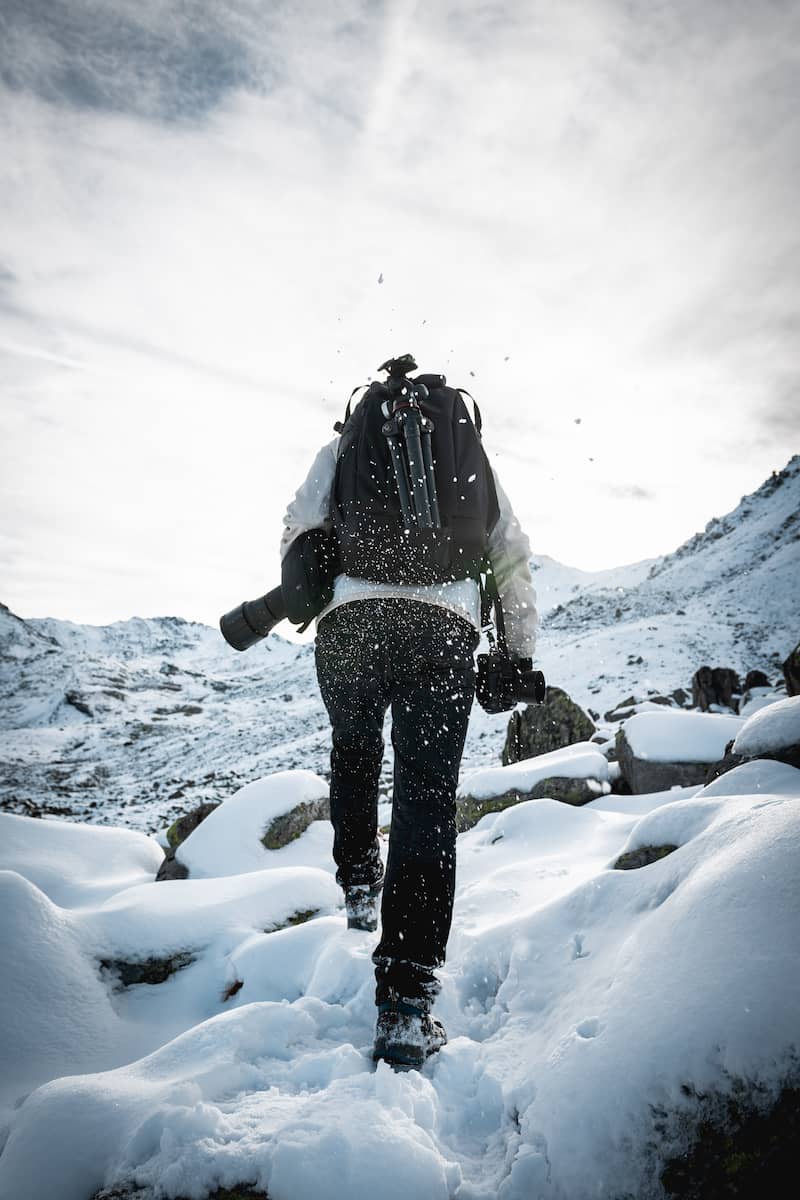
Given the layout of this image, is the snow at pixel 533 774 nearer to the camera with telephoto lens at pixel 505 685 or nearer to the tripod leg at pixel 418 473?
the camera with telephoto lens at pixel 505 685

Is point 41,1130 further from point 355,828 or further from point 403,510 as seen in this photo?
point 403,510

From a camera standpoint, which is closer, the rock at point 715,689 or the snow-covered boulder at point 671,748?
the snow-covered boulder at point 671,748

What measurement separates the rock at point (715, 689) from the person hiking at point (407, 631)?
13.8 meters

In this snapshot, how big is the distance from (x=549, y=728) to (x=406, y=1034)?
8497 mm

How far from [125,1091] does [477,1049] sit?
1042 millimetres

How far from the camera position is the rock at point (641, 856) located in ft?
8.22

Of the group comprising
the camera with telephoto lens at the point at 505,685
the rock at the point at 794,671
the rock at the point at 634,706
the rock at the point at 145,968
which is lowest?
the rock at the point at 634,706

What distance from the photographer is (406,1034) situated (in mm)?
1681

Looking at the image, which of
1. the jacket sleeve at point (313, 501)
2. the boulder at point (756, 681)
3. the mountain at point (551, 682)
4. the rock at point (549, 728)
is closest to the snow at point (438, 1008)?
the jacket sleeve at point (313, 501)

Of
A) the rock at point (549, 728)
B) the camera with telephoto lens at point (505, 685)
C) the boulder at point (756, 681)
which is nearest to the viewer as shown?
the camera with telephoto lens at point (505, 685)

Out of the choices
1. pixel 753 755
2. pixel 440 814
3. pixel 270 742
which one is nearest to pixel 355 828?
pixel 440 814

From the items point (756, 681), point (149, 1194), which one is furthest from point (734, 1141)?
point (756, 681)

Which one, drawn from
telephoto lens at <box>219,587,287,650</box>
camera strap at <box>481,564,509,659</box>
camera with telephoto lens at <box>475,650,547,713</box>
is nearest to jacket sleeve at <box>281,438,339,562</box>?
telephoto lens at <box>219,587,287,650</box>

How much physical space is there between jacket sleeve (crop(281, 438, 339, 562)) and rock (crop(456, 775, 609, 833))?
461 centimetres
